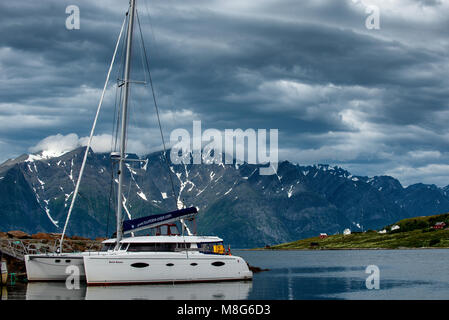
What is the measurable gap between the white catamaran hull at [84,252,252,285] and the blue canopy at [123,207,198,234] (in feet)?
16.5

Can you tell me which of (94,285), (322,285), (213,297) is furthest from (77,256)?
(322,285)

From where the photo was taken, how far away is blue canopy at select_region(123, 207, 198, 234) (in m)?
65.6

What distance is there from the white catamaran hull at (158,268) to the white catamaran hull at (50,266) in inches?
228

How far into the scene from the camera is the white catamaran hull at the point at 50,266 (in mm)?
64625

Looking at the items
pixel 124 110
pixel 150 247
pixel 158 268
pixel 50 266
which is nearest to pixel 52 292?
pixel 50 266

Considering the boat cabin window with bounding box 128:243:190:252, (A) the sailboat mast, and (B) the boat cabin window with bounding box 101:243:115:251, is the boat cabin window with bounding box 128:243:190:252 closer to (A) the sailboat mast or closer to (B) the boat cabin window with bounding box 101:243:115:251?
(A) the sailboat mast

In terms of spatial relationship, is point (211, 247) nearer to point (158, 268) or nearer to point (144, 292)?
point (158, 268)

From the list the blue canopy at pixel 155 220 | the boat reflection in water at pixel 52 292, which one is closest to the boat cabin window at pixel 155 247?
the blue canopy at pixel 155 220

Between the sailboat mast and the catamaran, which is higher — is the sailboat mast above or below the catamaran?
above

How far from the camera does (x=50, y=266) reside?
64688 millimetres

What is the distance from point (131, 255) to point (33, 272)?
42.4 feet

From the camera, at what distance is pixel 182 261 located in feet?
208

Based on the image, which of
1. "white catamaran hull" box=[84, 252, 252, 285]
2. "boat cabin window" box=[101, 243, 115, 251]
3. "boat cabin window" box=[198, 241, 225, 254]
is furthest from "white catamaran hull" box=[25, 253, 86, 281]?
"boat cabin window" box=[198, 241, 225, 254]
